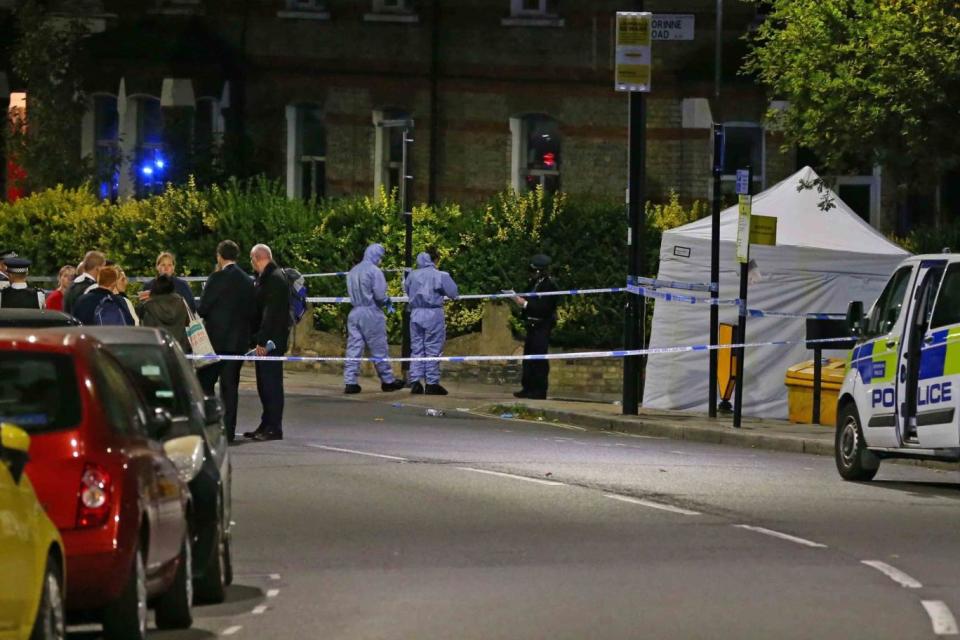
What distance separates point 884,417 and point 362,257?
490 inches

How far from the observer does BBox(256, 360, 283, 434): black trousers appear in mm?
22344

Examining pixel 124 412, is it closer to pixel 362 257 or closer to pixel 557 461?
pixel 557 461

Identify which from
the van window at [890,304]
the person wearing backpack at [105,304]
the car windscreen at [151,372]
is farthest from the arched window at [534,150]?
the car windscreen at [151,372]

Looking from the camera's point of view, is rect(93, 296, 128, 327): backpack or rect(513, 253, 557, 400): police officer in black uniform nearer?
rect(93, 296, 128, 327): backpack

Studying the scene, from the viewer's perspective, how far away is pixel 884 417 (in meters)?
19.5

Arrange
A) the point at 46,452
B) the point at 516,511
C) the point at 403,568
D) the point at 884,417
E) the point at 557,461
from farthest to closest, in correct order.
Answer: the point at 557,461 → the point at 884,417 → the point at 516,511 → the point at 403,568 → the point at 46,452

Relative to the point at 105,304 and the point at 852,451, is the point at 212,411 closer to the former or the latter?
the point at 105,304

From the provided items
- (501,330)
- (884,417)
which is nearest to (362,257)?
(501,330)

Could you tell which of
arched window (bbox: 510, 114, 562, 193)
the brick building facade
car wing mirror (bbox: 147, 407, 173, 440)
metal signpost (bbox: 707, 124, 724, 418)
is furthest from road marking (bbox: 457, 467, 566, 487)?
arched window (bbox: 510, 114, 562, 193)

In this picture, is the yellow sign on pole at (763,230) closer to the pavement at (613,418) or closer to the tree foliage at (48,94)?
the pavement at (613,418)

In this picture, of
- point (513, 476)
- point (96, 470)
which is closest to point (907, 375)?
point (513, 476)

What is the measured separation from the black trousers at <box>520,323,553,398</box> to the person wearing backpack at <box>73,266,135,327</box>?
1023 cm

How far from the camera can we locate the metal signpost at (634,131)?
26688 mm

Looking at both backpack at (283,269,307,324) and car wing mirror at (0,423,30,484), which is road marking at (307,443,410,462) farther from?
car wing mirror at (0,423,30,484)
